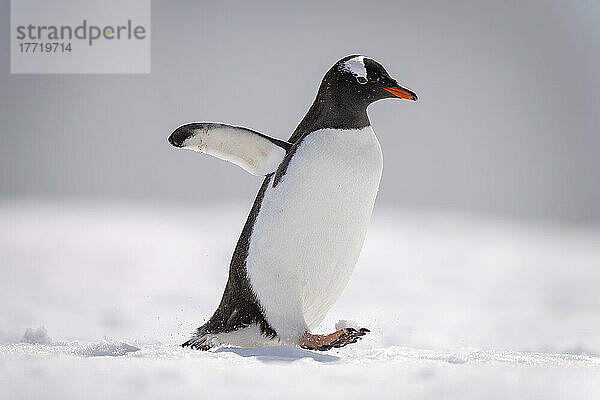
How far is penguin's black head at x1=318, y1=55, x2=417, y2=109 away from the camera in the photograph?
1.78 m

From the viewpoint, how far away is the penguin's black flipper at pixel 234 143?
5.81 ft

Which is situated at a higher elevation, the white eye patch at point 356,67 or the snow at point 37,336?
the white eye patch at point 356,67

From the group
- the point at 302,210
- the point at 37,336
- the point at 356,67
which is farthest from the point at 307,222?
the point at 37,336

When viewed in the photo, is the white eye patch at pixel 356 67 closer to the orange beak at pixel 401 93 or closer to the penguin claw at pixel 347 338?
the orange beak at pixel 401 93

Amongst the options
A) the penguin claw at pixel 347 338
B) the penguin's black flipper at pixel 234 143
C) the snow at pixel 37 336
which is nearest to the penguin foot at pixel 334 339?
the penguin claw at pixel 347 338

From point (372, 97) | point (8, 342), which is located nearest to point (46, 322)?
point (8, 342)

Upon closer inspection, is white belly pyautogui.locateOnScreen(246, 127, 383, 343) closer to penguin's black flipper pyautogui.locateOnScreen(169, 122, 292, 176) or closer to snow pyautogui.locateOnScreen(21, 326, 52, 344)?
penguin's black flipper pyautogui.locateOnScreen(169, 122, 292, 176)

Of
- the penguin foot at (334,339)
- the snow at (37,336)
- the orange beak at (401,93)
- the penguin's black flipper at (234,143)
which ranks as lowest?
the snow at (37,336)

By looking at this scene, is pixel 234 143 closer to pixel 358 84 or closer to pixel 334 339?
pixel 358 84

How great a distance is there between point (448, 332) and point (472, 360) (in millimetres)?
782

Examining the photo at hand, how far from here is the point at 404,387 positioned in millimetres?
1441

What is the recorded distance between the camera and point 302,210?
1702 mm

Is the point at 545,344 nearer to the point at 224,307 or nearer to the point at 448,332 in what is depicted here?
the point at 448,332

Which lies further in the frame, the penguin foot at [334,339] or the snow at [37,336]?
the snow at [37,336]
